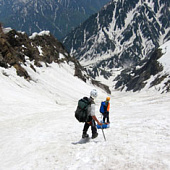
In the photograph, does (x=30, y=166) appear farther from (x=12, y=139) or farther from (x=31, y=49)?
(x=31, y=49)

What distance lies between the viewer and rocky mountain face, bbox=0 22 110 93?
2076 inches

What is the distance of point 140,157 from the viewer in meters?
8.52

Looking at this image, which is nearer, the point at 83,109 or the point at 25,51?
the point at 83,109

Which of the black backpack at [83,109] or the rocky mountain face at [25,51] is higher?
the rocky mountain face at [25,51]

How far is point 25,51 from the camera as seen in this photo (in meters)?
69.6

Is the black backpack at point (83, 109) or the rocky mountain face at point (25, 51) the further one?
the rocky mountain face at point (25, 51)

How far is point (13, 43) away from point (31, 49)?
6151 millimetres

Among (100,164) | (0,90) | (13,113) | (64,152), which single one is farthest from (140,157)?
(0,90)

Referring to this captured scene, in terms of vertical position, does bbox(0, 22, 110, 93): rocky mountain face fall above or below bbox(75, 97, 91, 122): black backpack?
above

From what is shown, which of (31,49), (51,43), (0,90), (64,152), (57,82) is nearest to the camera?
(64,152)

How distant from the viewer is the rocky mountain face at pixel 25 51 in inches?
2076

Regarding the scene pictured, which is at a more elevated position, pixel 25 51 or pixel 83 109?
pixel 25 51

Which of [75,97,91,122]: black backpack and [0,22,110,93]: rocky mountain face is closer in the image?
[75,97,91,122]: black backpack

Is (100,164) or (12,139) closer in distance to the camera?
(100,164)
